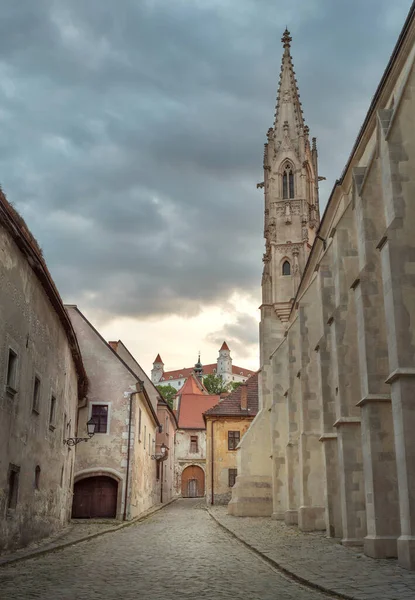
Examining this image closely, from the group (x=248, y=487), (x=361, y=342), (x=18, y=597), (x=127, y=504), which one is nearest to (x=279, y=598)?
(x=18, y=597)

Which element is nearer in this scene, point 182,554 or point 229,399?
point 182,554

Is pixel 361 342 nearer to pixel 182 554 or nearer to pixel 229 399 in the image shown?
pixel 182 554

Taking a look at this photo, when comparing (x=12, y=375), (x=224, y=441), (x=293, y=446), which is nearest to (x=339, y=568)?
(x=12, y=375)

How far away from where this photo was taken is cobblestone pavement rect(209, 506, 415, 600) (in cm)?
798

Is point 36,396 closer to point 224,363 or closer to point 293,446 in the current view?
point 293,446

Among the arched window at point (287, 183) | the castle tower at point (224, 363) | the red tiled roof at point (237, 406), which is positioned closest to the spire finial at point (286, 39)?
the arched window at point (287, 183)

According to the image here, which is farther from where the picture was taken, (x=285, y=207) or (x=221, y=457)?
(x=221, y=457)

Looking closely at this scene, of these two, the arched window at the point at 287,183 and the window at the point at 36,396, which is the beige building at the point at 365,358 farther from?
the arched window at the point at 287,183

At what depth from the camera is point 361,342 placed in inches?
529

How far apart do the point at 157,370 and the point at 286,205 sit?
140 metres

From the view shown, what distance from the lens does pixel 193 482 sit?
70812 mm

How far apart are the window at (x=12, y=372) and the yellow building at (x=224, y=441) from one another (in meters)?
29.9

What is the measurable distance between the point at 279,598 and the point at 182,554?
587 cm

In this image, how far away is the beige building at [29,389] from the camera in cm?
1389
